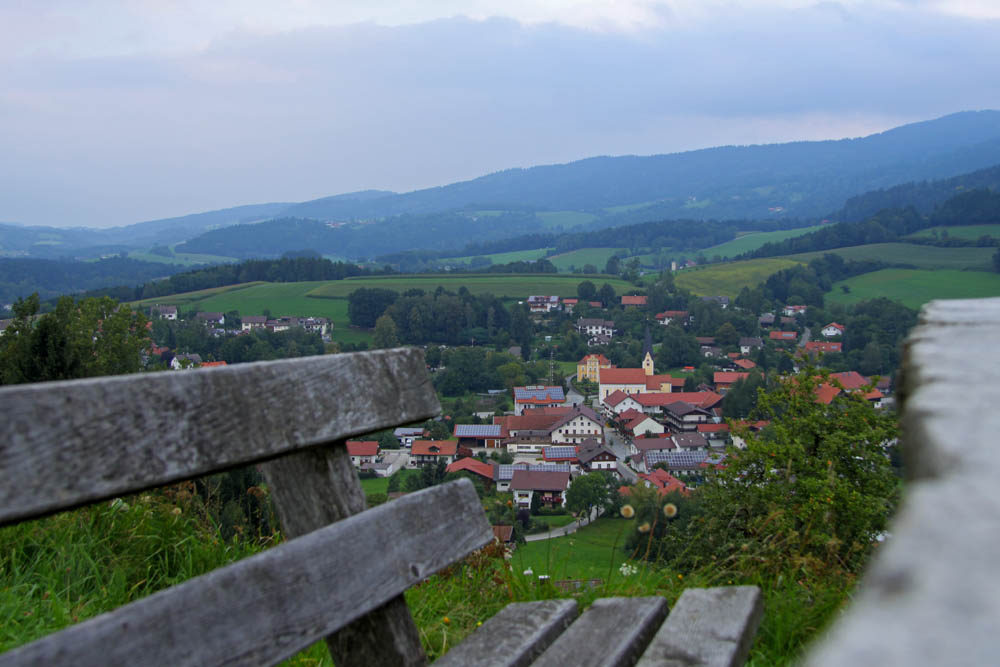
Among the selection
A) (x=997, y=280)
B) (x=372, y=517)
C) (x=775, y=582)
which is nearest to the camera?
(x=372, y=517)

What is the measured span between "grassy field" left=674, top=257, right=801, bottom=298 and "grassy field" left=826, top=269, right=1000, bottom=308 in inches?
359

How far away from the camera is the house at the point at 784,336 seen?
208 feet

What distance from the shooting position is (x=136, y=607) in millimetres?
791

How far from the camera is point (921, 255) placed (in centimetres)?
7600

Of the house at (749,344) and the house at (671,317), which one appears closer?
the house at (749,344)

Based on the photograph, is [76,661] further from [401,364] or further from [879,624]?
[879,624]

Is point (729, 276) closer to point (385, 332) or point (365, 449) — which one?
point (385, 332)

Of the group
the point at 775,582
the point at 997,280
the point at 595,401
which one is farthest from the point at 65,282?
the point at 775,582

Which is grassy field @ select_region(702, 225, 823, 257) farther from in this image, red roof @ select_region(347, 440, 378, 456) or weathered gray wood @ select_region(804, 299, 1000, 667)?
weathered gray wood @ select_region(804, 299, 1000, 667)

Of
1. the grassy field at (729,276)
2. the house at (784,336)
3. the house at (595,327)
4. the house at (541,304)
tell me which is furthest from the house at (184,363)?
the grassy field at (729,276)

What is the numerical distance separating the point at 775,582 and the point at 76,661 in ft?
6.89

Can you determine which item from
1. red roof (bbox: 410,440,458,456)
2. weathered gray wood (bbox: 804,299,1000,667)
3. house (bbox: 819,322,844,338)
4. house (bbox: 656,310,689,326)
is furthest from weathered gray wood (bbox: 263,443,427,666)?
house (bbox: 656,310,689,326)

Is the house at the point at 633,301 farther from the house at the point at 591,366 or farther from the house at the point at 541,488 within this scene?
the house at the point at 541,488

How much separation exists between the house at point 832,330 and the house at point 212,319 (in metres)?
49.4
